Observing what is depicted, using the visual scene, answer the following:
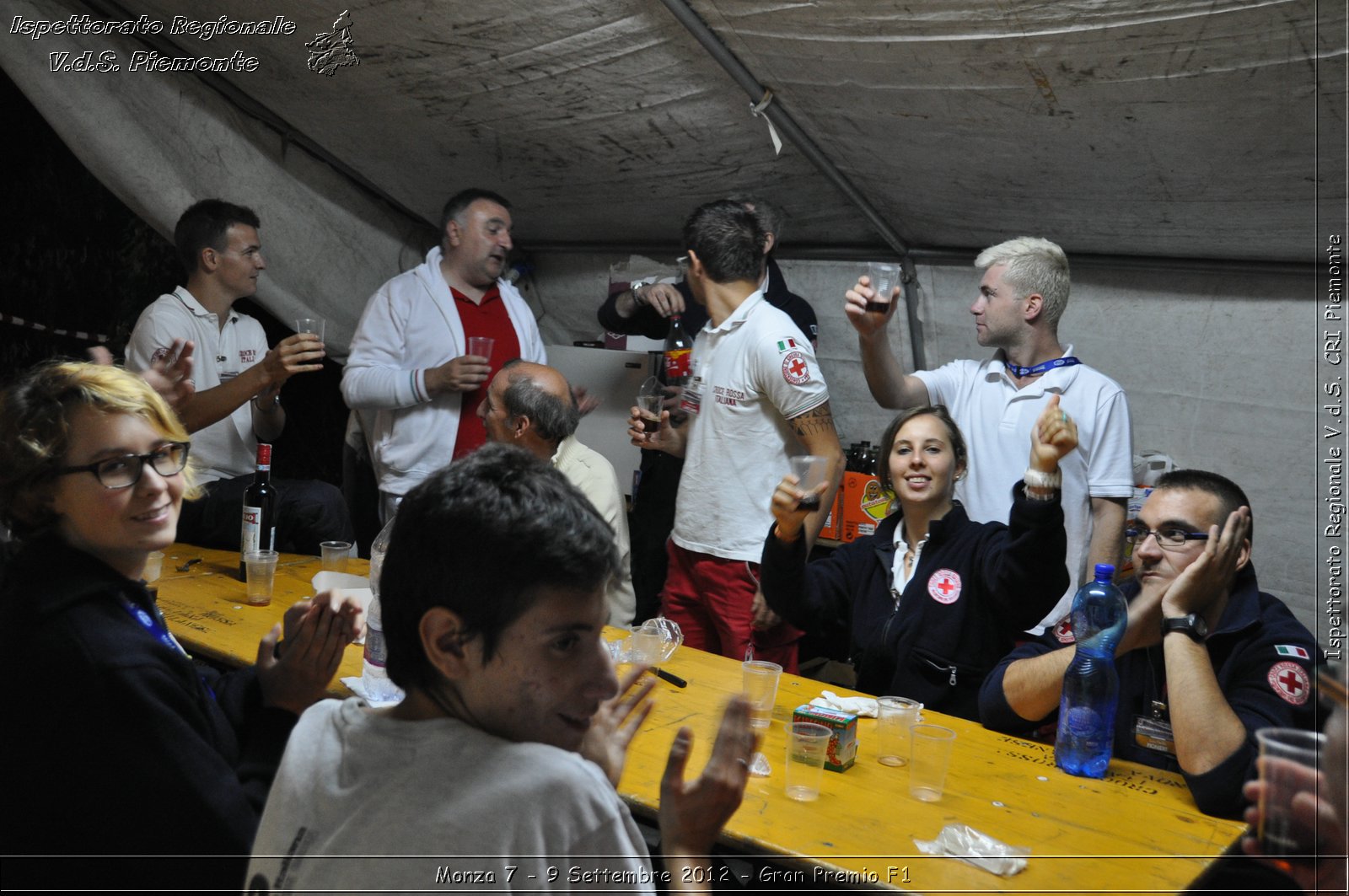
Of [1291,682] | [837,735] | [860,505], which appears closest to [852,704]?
[837,735]

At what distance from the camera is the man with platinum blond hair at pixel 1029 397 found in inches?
130

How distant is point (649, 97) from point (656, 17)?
0.51 meters

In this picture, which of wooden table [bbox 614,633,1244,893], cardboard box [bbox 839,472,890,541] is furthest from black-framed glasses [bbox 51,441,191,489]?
cardboard box [bbox 839,472,890,541]

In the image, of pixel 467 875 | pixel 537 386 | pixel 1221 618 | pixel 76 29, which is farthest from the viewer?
pixel 76 29

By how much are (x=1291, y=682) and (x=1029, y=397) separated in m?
1.42

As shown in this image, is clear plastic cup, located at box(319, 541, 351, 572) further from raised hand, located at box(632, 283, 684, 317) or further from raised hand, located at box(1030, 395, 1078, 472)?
raised hand, located at box(1030, 395, 1078, 472)

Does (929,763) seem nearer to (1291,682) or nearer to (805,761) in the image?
(805,761)

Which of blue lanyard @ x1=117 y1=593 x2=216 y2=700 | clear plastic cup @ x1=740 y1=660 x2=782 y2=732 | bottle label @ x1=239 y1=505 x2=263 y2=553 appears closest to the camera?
blue lanyard @ x1=117 y1=593 x2=216 y2=700

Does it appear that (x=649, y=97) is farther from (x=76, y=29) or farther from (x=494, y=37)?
(x=76, y=29)

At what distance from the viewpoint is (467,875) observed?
43.4 inches

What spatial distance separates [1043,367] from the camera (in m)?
3.43

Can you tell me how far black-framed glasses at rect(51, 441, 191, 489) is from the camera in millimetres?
1763

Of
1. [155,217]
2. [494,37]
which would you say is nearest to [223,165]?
[155,217]

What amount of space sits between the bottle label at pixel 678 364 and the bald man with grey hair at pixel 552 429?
0.57m
